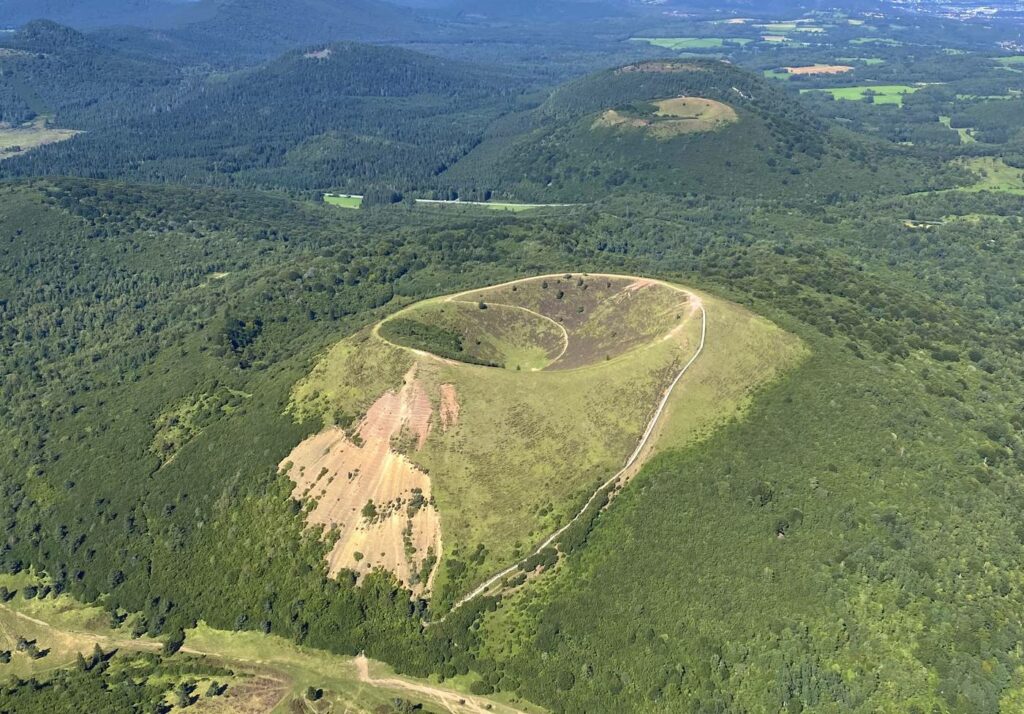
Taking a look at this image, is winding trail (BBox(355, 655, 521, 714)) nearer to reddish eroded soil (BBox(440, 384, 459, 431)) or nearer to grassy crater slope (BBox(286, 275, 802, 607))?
grassy crater slope (BBox(286, 275, 802, 607))

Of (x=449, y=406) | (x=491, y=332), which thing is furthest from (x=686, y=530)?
(x=491, y=332)

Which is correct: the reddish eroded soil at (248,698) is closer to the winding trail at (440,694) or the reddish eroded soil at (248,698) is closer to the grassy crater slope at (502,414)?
the winding trail at (440,694)

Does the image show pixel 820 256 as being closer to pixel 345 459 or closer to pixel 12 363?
pixel 345 459

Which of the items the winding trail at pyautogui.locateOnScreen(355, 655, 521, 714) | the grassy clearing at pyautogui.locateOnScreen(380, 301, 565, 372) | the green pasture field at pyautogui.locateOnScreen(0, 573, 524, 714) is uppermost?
the grassy clearing at pyautogui.locateOnScreen(380, 301, 565, 372)

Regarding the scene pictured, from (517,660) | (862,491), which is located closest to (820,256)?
(862,491)

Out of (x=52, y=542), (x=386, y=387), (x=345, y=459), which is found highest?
(x=386, y=387)

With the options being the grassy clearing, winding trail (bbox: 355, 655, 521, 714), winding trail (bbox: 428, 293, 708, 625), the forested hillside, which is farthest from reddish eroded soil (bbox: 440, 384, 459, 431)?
winding trail (bbox: 355, 655, 521, 714)
